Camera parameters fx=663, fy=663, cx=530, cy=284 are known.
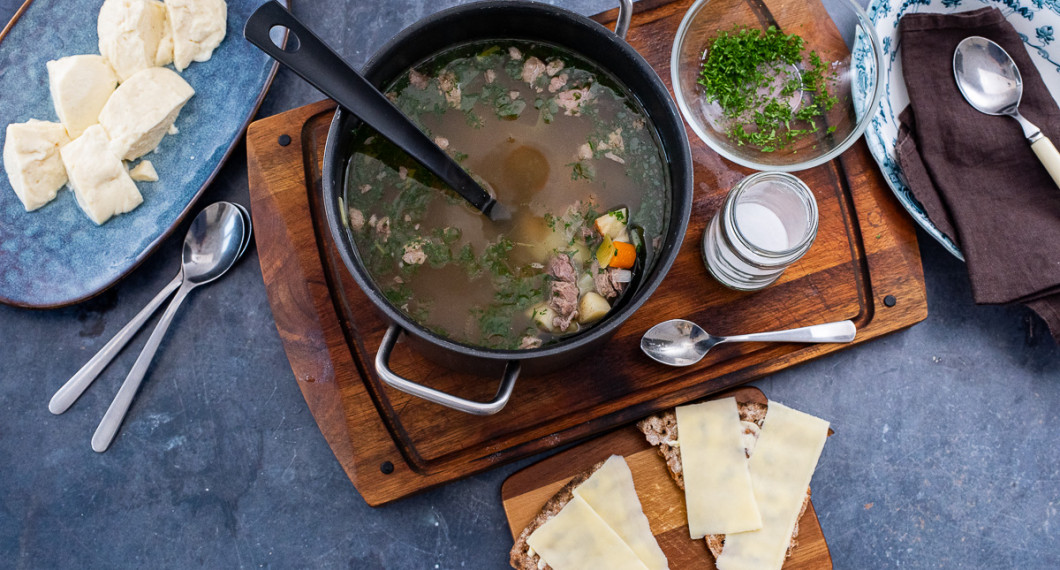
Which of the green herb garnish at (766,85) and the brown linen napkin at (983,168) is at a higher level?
the green herb garnish at (766,85)

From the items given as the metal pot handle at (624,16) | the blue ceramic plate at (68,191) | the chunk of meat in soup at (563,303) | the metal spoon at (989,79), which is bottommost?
the metal spoon at (989,79)

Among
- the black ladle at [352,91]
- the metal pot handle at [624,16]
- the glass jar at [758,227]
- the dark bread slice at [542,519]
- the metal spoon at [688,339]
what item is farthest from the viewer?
the dark bread slice at [542,519]

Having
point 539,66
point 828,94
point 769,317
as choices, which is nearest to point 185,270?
point 539,66

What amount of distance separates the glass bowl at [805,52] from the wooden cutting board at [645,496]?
93 cm

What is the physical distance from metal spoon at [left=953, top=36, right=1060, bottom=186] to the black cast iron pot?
110 centimetres

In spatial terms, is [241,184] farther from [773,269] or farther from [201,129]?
[773,269]

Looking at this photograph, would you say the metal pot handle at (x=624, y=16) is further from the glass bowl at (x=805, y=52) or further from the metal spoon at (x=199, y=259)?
the metal spoon at (x=199, y=259)

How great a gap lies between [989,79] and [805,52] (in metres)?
0.59

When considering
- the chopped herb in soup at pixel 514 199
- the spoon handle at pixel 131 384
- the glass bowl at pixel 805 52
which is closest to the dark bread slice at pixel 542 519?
the chopped herb in soup at pixel 514 199

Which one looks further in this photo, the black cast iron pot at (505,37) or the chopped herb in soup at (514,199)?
the chopped herb in soup at (514,199)

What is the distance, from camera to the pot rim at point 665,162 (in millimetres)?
1439

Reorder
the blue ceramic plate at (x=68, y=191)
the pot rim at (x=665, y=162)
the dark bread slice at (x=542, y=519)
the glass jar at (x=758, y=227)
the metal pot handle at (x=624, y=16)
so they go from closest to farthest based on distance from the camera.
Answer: the pot rim at (x=665, y=162)
the metal pot handle at (x=624, y=16)
the glass jar at (x=758, y=227)
the dark bread slice at (x=542, y=519)
the blue ceramic plate at (x=68, y=191)

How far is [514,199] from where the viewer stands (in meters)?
1.72

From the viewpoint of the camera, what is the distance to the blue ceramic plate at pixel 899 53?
78.6 inches
